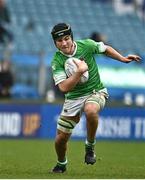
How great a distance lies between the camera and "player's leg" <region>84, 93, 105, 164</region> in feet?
35.2

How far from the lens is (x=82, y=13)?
33844mm

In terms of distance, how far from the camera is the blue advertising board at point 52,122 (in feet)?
71.9

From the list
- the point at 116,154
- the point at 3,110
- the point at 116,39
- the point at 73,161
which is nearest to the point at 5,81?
the point at 3,110

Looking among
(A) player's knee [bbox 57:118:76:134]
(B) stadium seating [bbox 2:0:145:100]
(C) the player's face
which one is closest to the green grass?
(A) player's knee [bbox 57:118:76:134]

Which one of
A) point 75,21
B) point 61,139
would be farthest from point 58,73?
point 75,21

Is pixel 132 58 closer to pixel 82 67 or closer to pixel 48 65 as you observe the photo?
pixel 82 67

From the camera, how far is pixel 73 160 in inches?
560

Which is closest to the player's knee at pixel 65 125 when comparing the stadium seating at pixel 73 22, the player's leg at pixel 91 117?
the player's leg at pixel 91 117

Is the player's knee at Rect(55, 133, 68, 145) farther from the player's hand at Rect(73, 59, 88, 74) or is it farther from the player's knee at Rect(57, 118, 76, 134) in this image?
the player's hand at Rect(73, 59, 88, 74)

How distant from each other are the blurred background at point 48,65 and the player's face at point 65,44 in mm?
11233

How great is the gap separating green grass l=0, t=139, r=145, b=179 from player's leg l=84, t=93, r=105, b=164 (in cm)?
29

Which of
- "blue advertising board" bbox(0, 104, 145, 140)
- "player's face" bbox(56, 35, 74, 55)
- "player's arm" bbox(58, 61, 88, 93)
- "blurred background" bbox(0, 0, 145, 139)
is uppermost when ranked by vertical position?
"player's face" bbox(56, 35, 74, 55)

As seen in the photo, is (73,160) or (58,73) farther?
(73,160)

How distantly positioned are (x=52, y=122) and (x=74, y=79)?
12.0m
